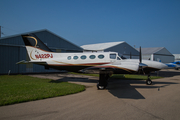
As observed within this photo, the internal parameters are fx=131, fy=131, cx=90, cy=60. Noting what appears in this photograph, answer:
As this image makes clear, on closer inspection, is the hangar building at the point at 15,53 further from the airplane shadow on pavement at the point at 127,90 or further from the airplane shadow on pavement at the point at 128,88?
the airplane shadow on pavement at the point at 127,90

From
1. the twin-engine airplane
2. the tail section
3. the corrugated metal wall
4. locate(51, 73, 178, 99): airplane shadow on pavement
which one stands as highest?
the corrugated metal wall

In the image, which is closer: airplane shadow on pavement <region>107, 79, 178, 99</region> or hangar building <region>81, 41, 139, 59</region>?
airplane shadow on pavement <region>107, 79, 178, 99</region>

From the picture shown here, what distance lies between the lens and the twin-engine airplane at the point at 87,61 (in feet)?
35.7

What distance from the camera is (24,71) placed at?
851 inches

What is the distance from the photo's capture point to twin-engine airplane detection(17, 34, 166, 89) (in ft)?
35.7

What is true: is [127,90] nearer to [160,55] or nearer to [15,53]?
[15,53]

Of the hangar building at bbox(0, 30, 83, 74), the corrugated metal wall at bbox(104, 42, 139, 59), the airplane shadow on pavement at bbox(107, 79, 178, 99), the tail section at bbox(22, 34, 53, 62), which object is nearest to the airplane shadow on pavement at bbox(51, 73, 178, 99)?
the airplane shadow on pavement at bbox(107, 79, 178, 99)

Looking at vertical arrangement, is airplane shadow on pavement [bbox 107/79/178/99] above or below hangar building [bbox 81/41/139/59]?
below

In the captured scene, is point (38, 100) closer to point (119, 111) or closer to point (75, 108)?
point (75, 108)

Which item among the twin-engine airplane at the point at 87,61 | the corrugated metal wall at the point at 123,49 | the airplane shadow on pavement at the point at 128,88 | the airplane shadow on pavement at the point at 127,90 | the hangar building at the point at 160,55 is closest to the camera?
the airplane shadow on pavement at the point at 127,90

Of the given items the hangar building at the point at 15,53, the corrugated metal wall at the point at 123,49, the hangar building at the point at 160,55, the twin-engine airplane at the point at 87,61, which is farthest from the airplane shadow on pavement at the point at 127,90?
the hangar building at the point at 160,55

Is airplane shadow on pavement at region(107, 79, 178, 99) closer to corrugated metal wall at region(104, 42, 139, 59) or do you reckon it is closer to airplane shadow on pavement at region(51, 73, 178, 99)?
airplane shadow on pavement at region(51, 73, 178, 99)

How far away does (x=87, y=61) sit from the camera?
1369cm

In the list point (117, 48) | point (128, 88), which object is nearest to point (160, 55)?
point (117, 48)
